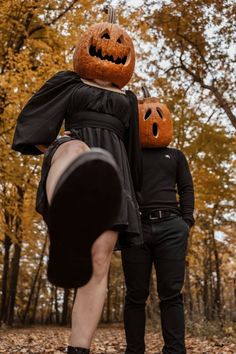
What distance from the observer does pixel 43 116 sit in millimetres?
2393

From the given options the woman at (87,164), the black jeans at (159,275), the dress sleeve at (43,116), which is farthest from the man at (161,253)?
the dress sleeve at (43,116)

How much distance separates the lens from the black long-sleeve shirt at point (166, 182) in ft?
10.8

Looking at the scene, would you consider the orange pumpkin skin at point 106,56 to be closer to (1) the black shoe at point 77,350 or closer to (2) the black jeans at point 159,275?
(2) the black jeans at point 159,275

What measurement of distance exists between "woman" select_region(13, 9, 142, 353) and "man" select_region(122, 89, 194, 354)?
551mm

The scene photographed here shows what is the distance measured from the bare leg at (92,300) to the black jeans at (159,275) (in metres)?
1.14

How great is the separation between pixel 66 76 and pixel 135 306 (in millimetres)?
1767

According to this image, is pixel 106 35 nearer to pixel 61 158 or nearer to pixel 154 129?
pixel 154 129

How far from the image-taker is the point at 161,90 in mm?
10953

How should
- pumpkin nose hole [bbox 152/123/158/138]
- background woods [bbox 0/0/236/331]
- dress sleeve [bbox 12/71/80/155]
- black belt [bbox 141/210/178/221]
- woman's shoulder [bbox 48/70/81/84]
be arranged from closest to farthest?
dress sleeve [bbox 12/71/80/155] → woman's shoulder [bbox 48/70/81/84] → black belt [bbox 141/210/178/221] → pumpkin nose hole [bbox 152/123/158/138] → background woods [bbox 0/0/236/331]

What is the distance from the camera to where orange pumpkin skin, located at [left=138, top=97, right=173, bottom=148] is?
352 centimetres

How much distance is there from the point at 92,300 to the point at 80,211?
600 millimetres

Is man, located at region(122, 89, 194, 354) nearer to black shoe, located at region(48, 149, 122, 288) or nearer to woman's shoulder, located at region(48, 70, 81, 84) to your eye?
woman's shoulder, located at region(48, 70, 81, 84)

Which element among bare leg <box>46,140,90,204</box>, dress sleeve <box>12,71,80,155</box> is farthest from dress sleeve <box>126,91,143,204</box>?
bare leg <box>46,140,90,204</box>

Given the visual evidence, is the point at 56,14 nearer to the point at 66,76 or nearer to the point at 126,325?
the point at 66,76
